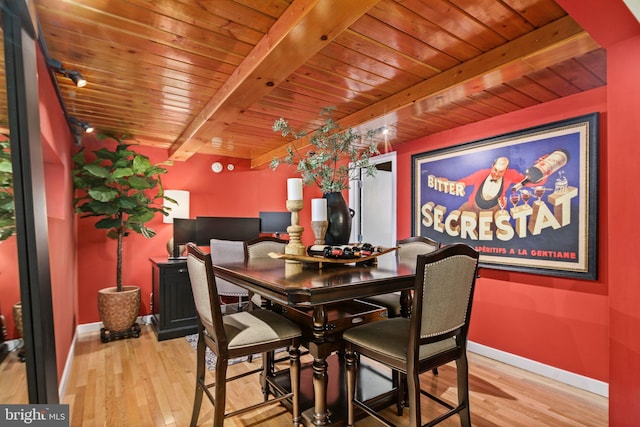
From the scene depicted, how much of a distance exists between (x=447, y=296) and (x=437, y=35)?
142 cm

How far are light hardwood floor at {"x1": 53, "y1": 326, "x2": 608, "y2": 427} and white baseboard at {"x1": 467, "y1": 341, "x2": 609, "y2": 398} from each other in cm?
6

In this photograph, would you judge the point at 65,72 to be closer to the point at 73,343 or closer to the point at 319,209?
the point at 319,209

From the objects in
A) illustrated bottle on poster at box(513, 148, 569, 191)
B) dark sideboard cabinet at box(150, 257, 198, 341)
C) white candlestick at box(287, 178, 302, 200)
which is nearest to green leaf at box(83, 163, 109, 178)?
dark sideboard cabinet at box(150, 257, 198, 341)

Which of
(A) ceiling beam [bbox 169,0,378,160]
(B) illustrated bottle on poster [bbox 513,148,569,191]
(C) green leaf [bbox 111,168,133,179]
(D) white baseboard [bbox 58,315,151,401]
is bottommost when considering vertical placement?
(D) white baseboard [bbox 58,315,151,401]

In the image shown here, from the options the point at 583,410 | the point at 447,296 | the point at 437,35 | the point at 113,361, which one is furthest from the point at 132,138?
the point at 583,410

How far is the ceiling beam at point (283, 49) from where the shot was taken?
1.33 metres

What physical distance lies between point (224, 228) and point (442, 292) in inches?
134

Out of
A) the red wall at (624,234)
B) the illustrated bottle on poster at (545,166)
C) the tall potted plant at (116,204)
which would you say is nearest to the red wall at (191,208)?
the tall potted plant at (116,204)

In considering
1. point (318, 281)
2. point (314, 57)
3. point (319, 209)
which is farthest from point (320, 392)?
point (314, 57)

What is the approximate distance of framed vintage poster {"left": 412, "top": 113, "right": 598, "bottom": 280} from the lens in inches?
98.1

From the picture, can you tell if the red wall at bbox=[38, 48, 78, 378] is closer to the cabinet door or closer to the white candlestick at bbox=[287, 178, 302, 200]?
the cabinet door

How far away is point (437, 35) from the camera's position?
5.90 feet

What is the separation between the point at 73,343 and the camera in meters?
3.17

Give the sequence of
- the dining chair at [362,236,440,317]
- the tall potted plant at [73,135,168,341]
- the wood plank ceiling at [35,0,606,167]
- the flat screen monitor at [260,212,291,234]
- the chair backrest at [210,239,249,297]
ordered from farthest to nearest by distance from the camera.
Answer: the flat screen monitor at [260,212,291,234]
the chair backrest at [210,239,249,297]
the tall potted plant at [73,135,168,341]
the dining chair at [362,236,440,317]
the wood plank ceiling at [35,0,606,167]
